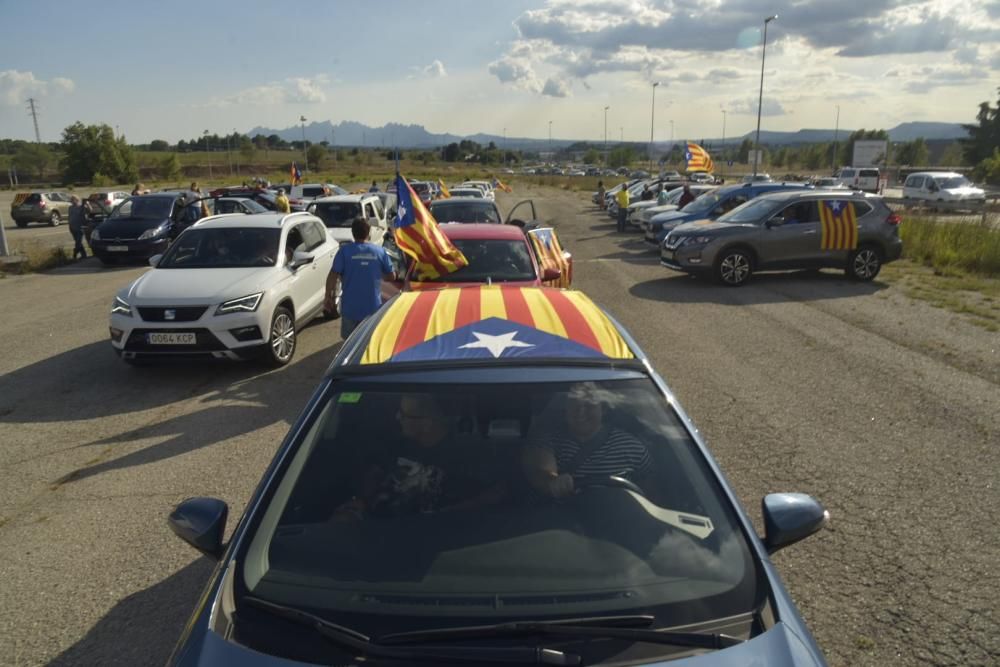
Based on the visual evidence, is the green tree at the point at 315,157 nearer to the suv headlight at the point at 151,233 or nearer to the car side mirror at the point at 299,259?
the suv headlight at the point at 151,233

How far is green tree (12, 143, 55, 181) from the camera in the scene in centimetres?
8744

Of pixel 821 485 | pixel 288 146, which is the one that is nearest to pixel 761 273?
pixel 821 485

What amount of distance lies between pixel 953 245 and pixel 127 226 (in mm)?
19919

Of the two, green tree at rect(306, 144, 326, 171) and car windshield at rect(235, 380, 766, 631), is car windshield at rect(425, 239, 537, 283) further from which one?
green tree at rect(306, 144, 326, 171)

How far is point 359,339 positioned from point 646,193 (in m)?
28.2

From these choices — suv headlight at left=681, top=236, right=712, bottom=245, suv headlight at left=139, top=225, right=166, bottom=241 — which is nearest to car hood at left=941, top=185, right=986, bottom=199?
suv headlight at left=681, top=236, right=712, bottom=245

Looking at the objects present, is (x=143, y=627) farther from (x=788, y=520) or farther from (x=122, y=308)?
(x=122, y=308)

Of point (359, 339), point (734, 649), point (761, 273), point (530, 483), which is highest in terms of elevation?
point (359, 339)

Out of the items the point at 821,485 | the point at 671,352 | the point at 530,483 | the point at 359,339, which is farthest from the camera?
the point at 671,352

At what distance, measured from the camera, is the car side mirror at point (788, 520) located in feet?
8.56

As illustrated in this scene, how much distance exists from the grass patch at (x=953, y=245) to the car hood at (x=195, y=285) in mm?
13857

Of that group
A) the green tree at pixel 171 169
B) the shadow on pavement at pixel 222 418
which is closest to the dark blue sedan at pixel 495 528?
the shadow on pavement at pixel 222 418

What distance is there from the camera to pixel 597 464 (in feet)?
8.61

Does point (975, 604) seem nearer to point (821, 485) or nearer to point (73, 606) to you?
point (821, 485)
